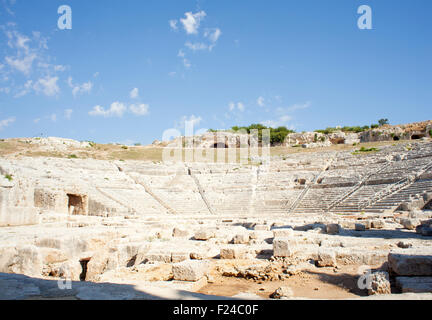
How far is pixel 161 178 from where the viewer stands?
28750mm

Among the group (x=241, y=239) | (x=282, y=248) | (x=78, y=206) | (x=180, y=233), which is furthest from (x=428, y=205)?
A: (x=78, y=206)

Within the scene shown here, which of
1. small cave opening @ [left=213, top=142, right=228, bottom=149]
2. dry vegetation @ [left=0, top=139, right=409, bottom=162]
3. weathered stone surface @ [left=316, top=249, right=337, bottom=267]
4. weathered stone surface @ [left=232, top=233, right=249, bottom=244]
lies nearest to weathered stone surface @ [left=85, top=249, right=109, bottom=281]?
weathered stone surface @ [left=232, top=233, right=249, bottom=244]

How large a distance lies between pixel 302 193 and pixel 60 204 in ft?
54.3

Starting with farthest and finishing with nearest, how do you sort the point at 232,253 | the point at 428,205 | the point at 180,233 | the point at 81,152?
the point at 81,152, the point at 428,205, the point at 180,233, the point at 232,253

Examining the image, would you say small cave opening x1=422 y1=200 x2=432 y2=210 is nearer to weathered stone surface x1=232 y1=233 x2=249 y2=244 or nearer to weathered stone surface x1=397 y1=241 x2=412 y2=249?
weathered stone surface x1=397 y1=241 x2=412 y2=249

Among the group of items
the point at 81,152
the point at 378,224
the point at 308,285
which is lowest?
the point at 308,285

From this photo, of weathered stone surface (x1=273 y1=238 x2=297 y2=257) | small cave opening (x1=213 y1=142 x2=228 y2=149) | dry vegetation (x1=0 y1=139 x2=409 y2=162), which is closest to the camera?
weathered stone surface (x1=273 y1=238 x2=297 y2=257)

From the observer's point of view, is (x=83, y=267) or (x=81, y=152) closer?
(x=83, y=267)

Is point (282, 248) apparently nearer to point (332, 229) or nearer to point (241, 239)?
point (241, 239)

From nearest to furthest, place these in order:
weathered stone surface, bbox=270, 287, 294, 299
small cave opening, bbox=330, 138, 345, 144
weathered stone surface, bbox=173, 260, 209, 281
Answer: weathered stone surface, bbox=270, 287, 294, 299, weathered stone surface, bbox=173, 260, 209, 281, small cave opening, bbox=330, 138, 345, 144

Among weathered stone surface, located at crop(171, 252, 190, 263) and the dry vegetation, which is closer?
weathered stone surface, located at crop(171, 252, 190, 263)
